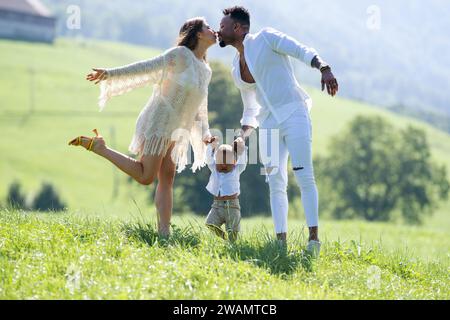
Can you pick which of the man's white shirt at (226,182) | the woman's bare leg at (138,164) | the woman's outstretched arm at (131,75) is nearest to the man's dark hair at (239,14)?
the woman's outstretched arm at (131,75)

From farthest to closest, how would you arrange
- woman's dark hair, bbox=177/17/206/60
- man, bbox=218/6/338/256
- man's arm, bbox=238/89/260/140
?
man's arm, bbox=238/89/260/140
woman's dark hair, bbox=177/17/206/60
man, bbox=218/6/338/256

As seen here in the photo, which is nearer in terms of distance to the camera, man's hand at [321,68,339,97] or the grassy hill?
the grassy hill

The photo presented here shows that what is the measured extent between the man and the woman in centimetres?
39

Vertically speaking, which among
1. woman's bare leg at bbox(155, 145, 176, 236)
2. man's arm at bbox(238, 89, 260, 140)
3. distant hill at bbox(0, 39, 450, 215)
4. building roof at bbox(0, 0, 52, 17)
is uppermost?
building roof at bbox(0, 0, 52, 17)

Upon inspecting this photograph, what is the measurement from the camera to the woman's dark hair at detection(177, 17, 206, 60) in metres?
7.34

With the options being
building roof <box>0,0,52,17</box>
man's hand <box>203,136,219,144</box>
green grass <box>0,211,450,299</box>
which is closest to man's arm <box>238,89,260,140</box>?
man's hand <box>203,136,219,144</box>

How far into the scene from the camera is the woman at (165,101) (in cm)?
719

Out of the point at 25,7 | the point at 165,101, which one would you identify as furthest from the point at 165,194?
the point at 25,7

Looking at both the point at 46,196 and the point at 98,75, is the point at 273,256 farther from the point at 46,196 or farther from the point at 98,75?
the point at 46,196

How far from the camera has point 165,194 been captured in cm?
733

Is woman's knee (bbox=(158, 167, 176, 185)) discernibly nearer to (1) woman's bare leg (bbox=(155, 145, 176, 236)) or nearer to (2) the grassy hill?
(1) woman's bare leg (bbox=(155, 145, 176, 236))

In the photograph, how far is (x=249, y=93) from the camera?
7.47 m

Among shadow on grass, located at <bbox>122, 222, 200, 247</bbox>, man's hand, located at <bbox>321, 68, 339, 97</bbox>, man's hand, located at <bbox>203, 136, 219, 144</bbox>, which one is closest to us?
man's hand, located at <bbox>321, 68, 339, 97</bbox>
